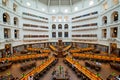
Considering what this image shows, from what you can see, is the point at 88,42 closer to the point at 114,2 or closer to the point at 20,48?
the point at 114,2

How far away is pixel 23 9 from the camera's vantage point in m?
30.2

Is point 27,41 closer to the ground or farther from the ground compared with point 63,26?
closer to the ground

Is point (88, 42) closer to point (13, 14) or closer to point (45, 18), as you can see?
point (45, 18)

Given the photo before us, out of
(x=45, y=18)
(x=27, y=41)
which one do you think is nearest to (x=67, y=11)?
(x=45, y=18)

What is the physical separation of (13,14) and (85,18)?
71.8ft

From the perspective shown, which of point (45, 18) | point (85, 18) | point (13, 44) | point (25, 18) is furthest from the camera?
point (45, 18)

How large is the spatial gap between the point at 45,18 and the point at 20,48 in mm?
15889

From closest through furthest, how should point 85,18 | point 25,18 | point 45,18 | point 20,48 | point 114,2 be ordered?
point 114,2 < point 20,48 < point 25,18 < point 85,18 < point 45,18

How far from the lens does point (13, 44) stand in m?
24.6

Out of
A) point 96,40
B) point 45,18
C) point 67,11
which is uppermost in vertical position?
point 67,11

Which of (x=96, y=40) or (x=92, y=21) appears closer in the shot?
(x=96, y=40)

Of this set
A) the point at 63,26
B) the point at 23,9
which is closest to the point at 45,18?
the point at 63,26

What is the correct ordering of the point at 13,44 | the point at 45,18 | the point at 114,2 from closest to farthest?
the point at 114,2
the point at 13,44
the point at 45,18

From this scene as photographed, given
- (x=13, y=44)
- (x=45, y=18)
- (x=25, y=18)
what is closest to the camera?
(x=13, y=44)
